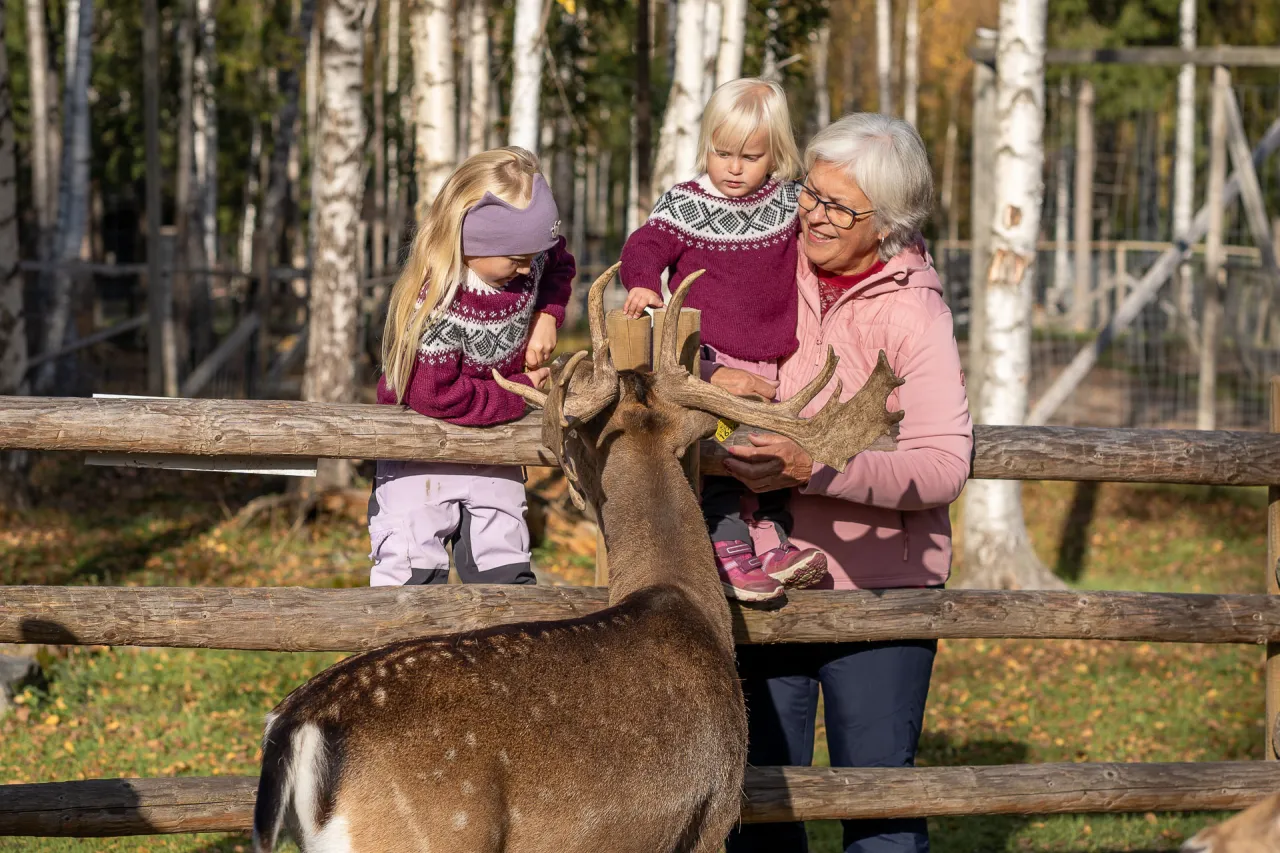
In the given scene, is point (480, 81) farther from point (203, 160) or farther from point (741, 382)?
point (741, 382)

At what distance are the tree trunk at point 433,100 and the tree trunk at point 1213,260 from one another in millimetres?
6579

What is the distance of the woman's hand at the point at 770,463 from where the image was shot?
359 cm

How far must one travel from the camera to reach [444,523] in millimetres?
4297

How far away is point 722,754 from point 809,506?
904mm

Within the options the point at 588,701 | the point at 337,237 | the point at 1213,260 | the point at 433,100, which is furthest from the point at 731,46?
the point at 588,701

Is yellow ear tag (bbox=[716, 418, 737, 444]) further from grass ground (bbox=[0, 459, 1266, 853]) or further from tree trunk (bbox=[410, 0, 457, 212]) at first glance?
tree trunk (bbox=[410, 0, 457, 212])

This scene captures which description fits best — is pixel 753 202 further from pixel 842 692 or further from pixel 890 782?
pixel 890 782

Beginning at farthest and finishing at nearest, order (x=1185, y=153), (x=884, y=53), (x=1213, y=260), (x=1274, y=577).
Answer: (x=884, y=53) → (x=1185, y=153) → (x=1213, y=260) → (x=1274, y=577)

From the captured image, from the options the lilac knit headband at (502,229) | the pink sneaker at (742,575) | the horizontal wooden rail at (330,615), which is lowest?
the horizontal wooden rail at (330,615)

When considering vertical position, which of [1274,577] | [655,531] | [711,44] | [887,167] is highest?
[711,44]

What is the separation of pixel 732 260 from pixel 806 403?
877 millimetres

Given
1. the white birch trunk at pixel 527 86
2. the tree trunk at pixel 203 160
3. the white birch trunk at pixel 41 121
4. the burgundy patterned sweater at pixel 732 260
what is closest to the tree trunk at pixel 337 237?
the white birch trunk at pixel 527 86

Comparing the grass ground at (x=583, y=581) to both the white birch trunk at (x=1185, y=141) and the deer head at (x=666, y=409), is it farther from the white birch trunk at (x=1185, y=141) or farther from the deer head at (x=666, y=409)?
the white birch trunk at (x=1185, y=141)

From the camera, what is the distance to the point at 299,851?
2.68m
